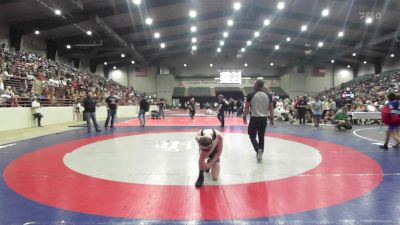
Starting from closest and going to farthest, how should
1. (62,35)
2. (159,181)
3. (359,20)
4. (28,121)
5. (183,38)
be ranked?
(159,181) < (28,121) < (359,20) < (62,35) < (183,38)

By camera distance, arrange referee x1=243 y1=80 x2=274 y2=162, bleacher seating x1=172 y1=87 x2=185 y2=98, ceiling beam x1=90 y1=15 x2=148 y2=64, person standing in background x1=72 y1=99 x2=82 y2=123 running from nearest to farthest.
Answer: referee x1=243 y1=80 x2=274 y2=162 → person standing in background x1=72 y1=99 x2=82 y2=123 → ceiling beam x1=90 y1=15 x2=148 y2=64 → bleacher seating x1=172 y1=87 x2=185 y2=98

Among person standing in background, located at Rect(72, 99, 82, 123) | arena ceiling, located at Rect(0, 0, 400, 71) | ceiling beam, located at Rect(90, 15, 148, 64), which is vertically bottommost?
person standing in background, located at Rect(72, 99, 82, 123)

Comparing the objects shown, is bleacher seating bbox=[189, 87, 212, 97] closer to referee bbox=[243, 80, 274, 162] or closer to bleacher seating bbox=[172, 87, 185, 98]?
bleacher seating bbox=[172, 87, 185, 98]

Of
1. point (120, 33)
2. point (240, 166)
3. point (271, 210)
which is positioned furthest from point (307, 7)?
point (271, 210)

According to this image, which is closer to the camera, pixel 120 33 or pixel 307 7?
pixel 307 7

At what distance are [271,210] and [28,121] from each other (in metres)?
14.7

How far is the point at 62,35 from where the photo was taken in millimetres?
26641

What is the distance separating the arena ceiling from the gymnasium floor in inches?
623

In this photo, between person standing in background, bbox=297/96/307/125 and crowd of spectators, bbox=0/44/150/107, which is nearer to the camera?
crowd of spectators, bbox=0/44/150/107

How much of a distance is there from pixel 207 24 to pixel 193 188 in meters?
26.7

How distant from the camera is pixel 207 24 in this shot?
94.8 ft

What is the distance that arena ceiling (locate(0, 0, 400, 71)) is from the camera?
2019 cm

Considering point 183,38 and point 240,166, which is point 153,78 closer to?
point 183,38

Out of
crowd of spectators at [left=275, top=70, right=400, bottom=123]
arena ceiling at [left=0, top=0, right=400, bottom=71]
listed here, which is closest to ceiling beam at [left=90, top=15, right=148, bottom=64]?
arena ceiling at [left=0, top=0, right=400, bottom=71]
